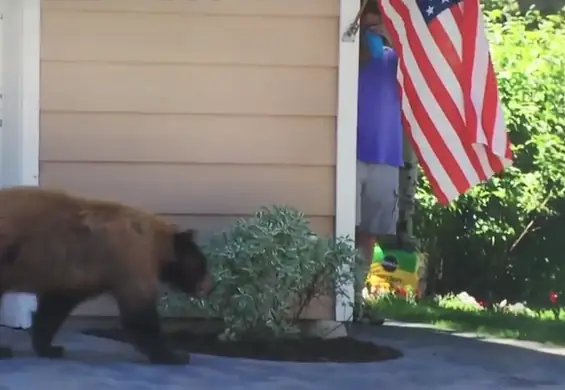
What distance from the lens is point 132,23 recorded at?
7.10m

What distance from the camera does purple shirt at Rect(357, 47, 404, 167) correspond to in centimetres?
755

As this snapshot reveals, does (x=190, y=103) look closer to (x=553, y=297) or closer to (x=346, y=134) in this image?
(x=346, y=134)

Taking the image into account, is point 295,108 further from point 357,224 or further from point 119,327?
point 119,327

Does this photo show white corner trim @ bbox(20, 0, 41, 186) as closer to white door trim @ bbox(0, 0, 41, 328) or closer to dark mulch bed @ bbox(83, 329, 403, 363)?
white door trim @ bbox(0, 0, 41, 328)

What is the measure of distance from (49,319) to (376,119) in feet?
7.68

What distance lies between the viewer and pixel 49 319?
6289mm

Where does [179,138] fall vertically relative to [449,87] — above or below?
below

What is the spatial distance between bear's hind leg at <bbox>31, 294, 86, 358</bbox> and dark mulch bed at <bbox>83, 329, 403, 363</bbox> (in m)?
0.51

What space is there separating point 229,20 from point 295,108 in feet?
1.98

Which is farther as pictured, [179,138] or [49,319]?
[179,138]

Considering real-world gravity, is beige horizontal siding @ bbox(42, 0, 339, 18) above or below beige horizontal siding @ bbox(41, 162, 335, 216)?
above

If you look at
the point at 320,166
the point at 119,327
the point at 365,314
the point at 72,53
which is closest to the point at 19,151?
the point at 72,53

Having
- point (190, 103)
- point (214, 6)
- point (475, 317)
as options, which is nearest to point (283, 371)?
point (190, 103)

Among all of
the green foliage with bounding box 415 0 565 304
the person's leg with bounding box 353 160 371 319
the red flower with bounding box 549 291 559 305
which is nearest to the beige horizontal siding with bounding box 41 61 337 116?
the person's leg with bounding box 353 160 371 319
